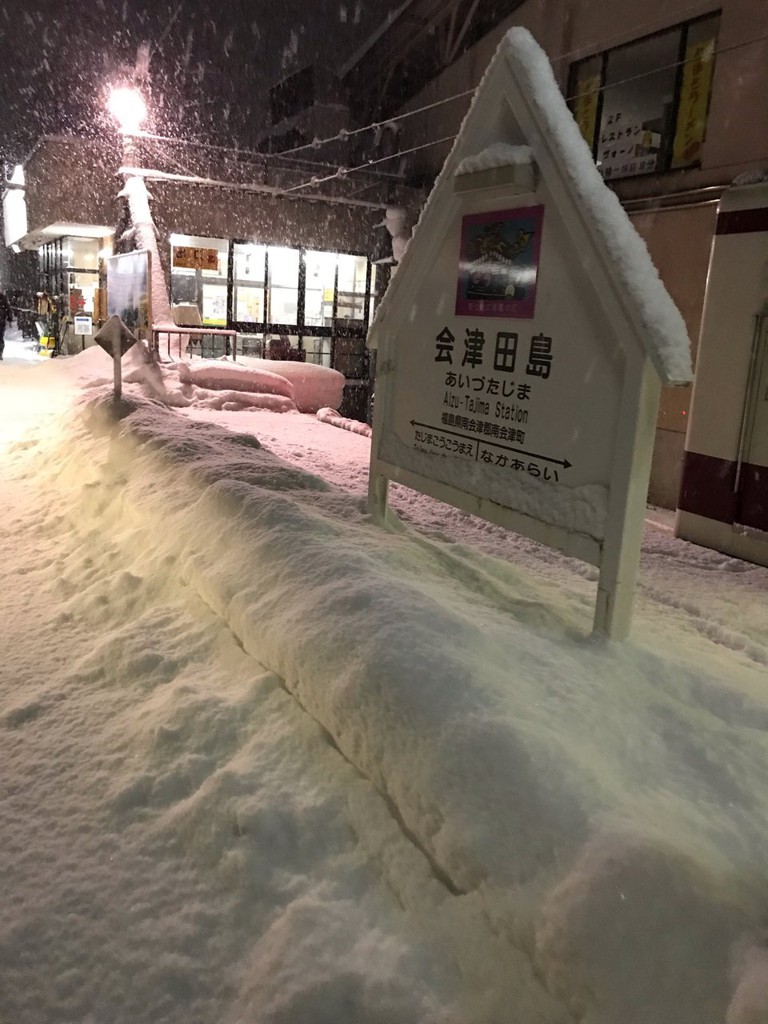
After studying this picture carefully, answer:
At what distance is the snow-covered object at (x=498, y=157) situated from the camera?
3.94 metres

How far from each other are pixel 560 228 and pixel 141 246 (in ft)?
54.0

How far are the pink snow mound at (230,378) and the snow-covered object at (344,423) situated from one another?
899 mm

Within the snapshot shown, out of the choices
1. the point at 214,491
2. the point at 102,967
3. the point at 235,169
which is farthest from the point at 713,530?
the point at 235,169

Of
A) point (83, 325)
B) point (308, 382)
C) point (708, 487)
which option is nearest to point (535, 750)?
point (708, 487)

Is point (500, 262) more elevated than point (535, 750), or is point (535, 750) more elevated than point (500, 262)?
point (500, 262)

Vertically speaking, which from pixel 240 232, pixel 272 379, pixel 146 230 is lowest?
pixel 272 379

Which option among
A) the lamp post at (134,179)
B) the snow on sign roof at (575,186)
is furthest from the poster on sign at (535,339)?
the lamp post at (134,179)

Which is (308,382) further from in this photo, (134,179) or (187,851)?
(187,851)

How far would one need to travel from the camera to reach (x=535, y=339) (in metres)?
3.98

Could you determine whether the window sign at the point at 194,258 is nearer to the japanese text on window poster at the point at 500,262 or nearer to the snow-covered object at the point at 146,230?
the snow-covered object at the point at 146,230

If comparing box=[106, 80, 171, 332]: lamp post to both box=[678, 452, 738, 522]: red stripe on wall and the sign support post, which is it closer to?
the sign support post

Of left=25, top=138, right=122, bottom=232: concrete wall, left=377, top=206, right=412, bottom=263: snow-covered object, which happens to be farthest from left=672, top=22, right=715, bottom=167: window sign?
left=25, top=138, right=122, bottom=232: concrete wall

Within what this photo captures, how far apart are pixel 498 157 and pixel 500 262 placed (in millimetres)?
523

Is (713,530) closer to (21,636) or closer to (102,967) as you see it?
(21,636)
